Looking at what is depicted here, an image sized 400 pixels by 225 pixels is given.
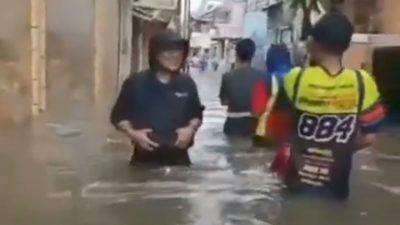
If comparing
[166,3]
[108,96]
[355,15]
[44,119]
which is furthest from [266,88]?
[166,3]

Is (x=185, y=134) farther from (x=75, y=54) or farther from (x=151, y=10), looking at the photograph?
(x=151, y=10)

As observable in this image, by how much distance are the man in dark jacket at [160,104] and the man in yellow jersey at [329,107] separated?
A: 5.38 ft

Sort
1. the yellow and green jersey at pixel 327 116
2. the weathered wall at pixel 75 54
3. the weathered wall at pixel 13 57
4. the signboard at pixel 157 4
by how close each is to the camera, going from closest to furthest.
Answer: the yellow and green jersey at pixel 327 116
the weathered wall at pixel 13 57
the weathered wall at pixel 75 54
the signboard at pixel 157 4

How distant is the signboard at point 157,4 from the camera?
26.2 metres

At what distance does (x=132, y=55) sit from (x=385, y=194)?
779 inches

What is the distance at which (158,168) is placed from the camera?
7.61 metres

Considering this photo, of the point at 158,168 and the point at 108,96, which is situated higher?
the point at 158,168

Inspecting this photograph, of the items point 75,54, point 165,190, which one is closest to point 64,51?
point 75,54

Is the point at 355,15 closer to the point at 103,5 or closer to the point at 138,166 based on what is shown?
the point at 103,5

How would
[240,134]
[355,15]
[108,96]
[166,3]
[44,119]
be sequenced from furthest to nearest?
[166,3] < [355,15] < [108,96] < [44,119] < [240,134]

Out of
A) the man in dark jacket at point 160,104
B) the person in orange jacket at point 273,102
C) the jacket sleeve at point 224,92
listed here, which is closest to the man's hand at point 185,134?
the man in dark jacket at point 160,104

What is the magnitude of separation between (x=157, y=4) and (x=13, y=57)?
1520 cm

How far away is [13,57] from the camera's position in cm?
1238

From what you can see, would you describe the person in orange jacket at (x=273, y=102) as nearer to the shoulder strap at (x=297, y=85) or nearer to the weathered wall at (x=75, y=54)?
the shoulder strap at (x=297, y=85)
